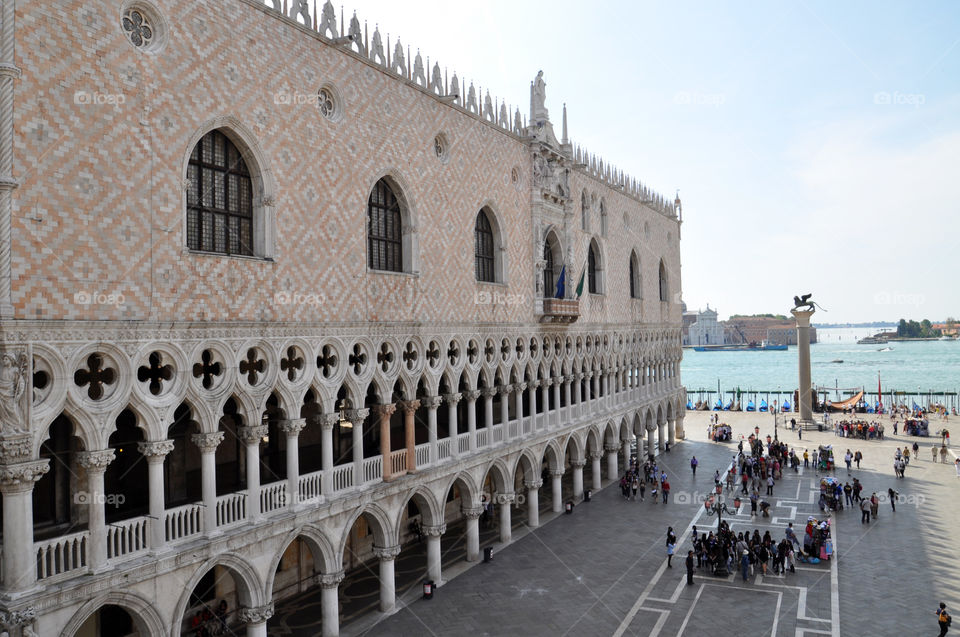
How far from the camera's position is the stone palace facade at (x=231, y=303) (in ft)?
27.5

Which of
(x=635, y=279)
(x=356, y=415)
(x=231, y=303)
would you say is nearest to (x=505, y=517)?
(x=356, y=415)

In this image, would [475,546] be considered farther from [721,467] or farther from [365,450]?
[721,467]

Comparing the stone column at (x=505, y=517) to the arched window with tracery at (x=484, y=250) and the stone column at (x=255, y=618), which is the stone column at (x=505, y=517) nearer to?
the arched window with tracery at (x=484, y=250)

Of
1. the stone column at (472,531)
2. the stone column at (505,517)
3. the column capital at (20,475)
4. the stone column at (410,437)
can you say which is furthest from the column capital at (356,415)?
the stone column at (505,517)

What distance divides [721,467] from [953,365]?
124 m

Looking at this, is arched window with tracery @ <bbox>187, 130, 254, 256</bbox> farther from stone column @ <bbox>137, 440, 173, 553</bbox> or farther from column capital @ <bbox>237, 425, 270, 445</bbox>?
stone column @ <bbox>137, 440, 173, 553</bbox>

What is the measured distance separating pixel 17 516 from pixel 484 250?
13296mm

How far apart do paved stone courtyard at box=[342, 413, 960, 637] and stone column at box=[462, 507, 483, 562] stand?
541mm

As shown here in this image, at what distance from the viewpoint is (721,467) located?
28781mm

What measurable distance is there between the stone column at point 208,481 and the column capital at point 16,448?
249 centimetres

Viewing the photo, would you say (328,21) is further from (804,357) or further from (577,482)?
(804,357)

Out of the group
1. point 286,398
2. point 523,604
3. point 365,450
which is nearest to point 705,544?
point 523,604

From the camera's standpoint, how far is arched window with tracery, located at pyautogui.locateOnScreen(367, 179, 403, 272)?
47.8 ft

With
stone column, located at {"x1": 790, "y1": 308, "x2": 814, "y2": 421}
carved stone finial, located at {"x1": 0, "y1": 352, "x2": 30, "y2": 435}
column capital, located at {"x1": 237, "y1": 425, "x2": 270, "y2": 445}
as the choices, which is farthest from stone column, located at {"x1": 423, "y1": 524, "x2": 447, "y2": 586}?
stone column, located at {"x1": 790, "y1": 308, "x2": 814, "y2": 421}
